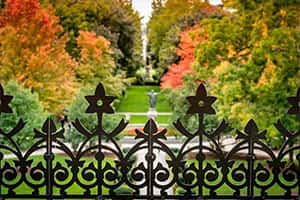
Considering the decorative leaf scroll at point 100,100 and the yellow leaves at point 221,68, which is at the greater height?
the yellow leaves at point 221,68

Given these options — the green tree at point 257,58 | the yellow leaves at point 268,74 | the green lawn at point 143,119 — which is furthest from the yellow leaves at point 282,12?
the green lawn at point 143,119

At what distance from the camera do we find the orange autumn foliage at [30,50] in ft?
37.6

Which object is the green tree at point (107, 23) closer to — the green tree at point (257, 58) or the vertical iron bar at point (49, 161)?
the green tree at point (257, 58)

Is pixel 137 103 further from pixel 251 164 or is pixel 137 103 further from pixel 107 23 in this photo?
pixel 251 164

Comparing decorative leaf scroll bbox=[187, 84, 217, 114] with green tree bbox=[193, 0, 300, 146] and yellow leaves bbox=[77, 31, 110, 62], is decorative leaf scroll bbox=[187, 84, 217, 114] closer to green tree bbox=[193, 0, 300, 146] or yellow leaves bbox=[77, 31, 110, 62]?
green tree bbox=[193, 0, 300, 146]

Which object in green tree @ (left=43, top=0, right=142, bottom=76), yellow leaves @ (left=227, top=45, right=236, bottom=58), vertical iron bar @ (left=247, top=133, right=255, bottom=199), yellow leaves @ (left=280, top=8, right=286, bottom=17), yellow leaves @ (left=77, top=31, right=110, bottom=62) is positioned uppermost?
green tree @ (left=43, top=0, right=142, bottom=76)

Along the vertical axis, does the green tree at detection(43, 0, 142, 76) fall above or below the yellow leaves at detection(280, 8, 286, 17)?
above

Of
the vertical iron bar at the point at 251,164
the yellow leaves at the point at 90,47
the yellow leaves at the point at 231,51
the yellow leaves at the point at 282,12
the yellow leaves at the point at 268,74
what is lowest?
the vertical iron bar at the point at 251,164

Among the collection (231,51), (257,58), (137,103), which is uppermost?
(231,51)

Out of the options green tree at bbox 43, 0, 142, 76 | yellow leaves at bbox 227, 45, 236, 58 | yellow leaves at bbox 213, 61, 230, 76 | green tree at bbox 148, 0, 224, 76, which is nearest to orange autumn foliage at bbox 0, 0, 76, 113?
green tree at bbox 43, 0, 142, 76

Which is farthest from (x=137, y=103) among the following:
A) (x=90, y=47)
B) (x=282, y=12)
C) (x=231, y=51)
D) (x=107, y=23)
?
(x=282, y=12)

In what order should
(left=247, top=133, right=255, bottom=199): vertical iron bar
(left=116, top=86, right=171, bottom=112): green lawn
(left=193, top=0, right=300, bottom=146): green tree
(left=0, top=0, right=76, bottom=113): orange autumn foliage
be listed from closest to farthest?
(left=247, top=133, right=255, bottom=199): vertical iron bar
(left=193, top=0, right=300, bottom=146): green tree
(left=0, top=0, right=76, bottom=113): orange autumn foliage
(left=116, top=86, right=171, bottom=112): green lawn

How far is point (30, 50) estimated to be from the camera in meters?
11.8

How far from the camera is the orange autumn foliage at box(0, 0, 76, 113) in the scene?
37.6ft
